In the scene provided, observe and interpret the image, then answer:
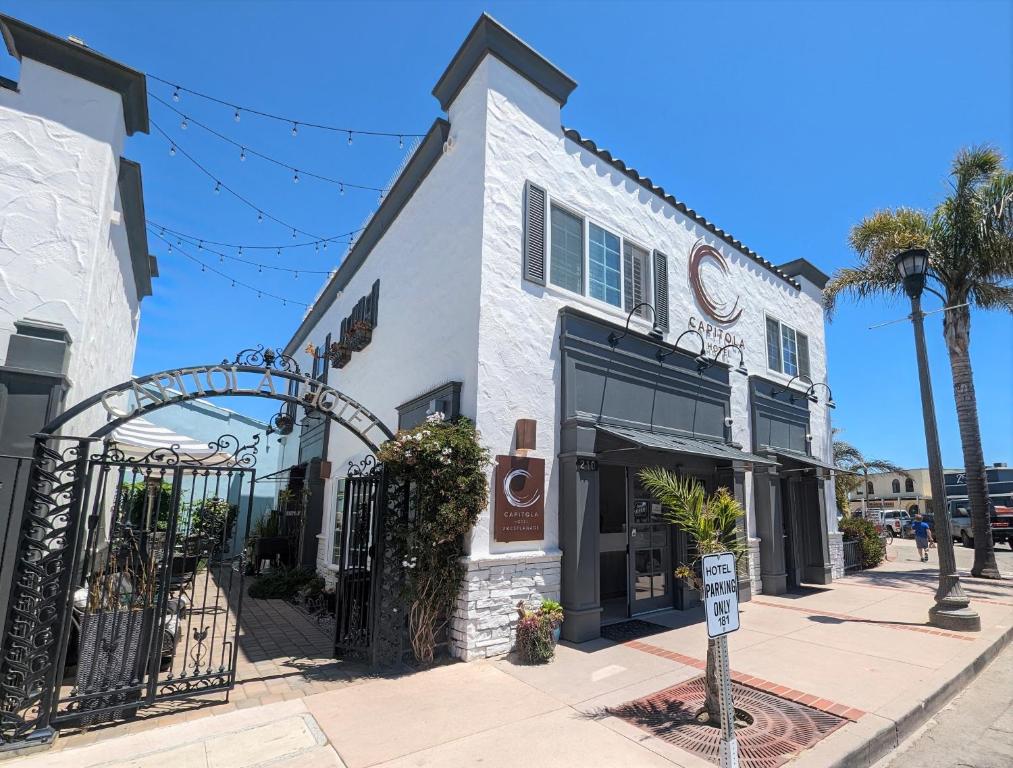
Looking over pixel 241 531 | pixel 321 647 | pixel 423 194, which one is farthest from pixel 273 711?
pixel 241 531

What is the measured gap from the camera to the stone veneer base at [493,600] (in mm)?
6492

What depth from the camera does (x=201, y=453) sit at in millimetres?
8672

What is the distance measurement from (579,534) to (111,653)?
5154mm

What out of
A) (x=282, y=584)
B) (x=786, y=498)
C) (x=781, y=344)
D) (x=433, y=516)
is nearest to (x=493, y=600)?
(x=433, y=516)

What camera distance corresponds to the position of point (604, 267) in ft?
29.7

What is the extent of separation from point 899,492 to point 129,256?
63731mm

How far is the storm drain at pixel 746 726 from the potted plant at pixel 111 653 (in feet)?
14.6

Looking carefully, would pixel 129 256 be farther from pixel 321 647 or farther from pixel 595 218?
pixel 595 218

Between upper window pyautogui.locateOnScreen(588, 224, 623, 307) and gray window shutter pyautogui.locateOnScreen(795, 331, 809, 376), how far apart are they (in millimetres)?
7351

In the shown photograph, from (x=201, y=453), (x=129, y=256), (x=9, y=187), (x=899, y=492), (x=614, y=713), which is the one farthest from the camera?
(x=899, y=492)

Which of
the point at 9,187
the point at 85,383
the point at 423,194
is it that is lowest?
the point at 85,383

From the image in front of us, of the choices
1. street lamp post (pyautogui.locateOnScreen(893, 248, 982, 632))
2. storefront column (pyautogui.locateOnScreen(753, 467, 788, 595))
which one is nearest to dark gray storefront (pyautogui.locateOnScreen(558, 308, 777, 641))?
storefront column (pyautogui.locateOnScreen(753, 467, 788, 595))

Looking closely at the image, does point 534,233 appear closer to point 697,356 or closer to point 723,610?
point 697,356

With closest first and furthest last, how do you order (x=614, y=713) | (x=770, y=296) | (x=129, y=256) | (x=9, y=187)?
(x=614, y=713)
(x=9, y=187)
(x=129, y=256)
(x=770, y=296)
